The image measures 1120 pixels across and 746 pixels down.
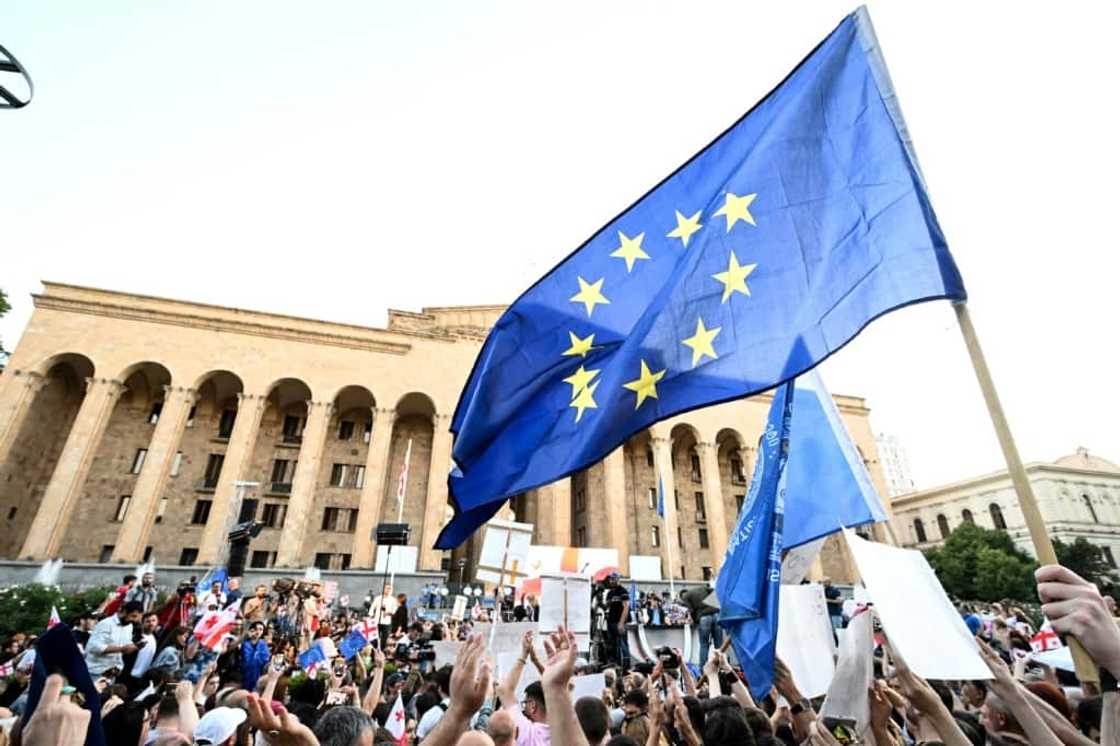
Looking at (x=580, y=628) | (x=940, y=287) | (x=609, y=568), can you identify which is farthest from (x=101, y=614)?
(x=609, y=568)

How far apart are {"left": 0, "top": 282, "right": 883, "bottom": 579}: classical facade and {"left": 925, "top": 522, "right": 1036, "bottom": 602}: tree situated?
17609 millimetres

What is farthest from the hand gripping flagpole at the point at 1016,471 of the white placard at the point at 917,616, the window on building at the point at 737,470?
the window on building at the point at 737,470

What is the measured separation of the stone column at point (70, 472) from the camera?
24.9 meters

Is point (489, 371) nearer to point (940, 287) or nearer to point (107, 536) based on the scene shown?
point (940, 287)

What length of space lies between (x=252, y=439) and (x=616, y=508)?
67.2ft

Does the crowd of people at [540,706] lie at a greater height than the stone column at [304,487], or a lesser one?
lesser

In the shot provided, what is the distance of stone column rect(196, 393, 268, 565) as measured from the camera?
1060 inches

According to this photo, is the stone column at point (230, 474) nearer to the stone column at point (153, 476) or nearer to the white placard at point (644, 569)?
the stone column at point (153, 476)

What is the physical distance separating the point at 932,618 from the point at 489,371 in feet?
11.8

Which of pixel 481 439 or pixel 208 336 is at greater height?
pixel 208 336

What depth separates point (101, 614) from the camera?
9.69 meters

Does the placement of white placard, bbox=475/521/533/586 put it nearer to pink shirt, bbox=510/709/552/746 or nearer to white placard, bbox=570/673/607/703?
white placard, bbox=570/673/607/703

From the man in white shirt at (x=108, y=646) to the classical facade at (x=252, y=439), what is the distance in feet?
63.7

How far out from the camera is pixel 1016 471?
2.31 metres
